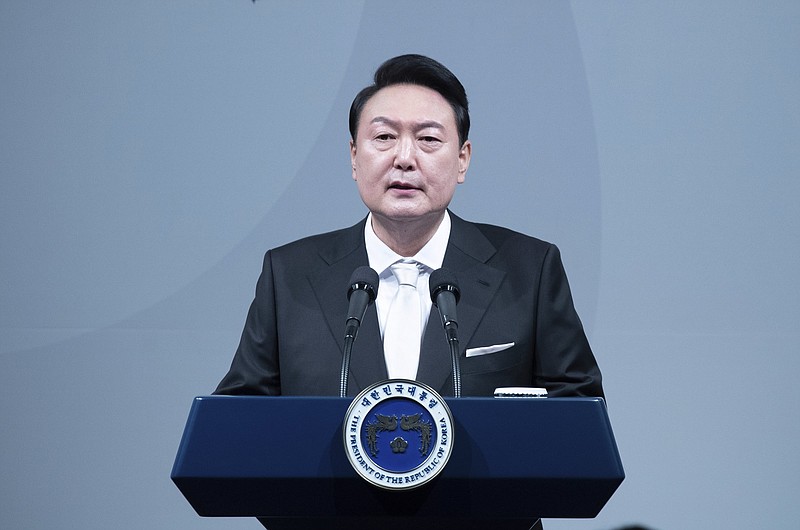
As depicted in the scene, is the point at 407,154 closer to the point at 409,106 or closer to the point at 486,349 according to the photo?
the point at 409,106

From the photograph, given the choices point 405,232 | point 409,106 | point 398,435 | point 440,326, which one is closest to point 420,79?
point 409,106

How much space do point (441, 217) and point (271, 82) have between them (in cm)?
91

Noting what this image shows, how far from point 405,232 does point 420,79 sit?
33cm

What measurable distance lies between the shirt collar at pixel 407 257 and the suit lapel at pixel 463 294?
0.02 metres

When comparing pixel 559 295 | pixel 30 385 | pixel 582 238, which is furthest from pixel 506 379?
pixel 30 385

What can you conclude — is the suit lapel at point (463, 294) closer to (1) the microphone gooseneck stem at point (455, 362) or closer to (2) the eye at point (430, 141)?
(2) the eye at point (430, 141)

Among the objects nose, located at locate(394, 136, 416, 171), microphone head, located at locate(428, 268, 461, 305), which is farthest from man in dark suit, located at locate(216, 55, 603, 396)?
microphone head, located at locate(428, 268, 461, 305)

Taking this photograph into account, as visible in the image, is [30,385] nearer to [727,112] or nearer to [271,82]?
[271,82]

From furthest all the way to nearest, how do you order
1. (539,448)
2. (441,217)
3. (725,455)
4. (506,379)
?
1. (725,455)
2. (441,217)
3. (506,379)
4. (539,448)

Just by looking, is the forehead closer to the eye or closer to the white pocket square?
the eye

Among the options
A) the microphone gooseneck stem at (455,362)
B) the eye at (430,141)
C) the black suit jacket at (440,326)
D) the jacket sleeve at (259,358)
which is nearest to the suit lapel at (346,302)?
the black suit jacket at (440,326)

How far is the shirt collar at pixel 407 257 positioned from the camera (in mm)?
1844

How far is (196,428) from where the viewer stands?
114 cm

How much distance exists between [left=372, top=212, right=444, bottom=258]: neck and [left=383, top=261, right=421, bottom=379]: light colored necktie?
14 centimetres
